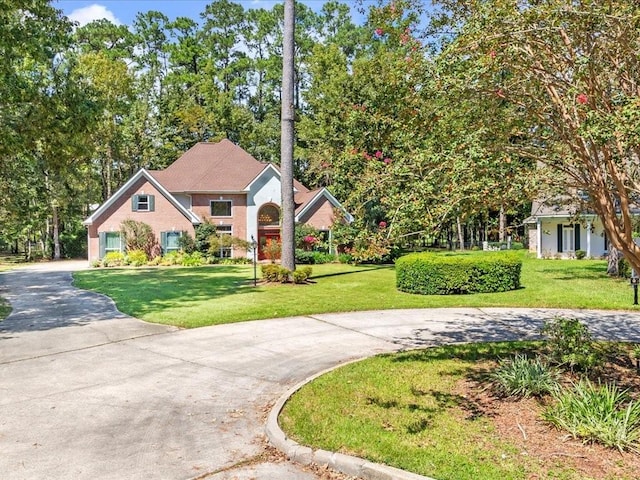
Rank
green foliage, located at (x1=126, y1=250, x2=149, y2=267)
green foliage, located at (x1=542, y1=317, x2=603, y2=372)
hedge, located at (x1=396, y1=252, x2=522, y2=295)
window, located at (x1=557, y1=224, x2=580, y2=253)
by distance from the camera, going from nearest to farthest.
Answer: green foliage, located at (x1=542, y1=317, x2=603, y2=372), hedge, located at (x1=396, y1=252, x2=522, y2=295), green foliage, located at (x1=126, y1=250, x2=149, y2=267), window, located at (x1=557, y1=224, x2=580, y2=253)

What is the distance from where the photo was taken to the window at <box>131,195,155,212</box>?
32.5 meters

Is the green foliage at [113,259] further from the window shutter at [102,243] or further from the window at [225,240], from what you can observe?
the window at [225,240]

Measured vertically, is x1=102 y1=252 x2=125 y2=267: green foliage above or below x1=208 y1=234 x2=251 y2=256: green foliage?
below

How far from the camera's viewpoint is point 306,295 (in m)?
16.8

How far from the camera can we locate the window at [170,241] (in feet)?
108

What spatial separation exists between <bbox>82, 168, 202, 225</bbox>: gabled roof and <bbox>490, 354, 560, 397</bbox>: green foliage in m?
28.8

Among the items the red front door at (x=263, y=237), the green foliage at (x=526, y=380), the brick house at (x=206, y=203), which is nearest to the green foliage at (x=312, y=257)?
the brick house at (x=206, y=203)

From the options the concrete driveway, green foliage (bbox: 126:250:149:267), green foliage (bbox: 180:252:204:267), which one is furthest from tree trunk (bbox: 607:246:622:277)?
green foliage (bbox: 126:250:149:267)

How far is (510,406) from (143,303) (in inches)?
468

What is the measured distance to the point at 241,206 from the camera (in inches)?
1351

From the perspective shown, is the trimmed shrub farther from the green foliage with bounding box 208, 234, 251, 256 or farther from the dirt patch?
the dirt patch

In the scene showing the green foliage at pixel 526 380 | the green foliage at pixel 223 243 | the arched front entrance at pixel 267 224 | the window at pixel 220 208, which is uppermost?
the window at pixel 220 208

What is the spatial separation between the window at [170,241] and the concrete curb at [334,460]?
2872 cm

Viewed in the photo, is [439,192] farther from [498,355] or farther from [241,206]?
[241,206]
